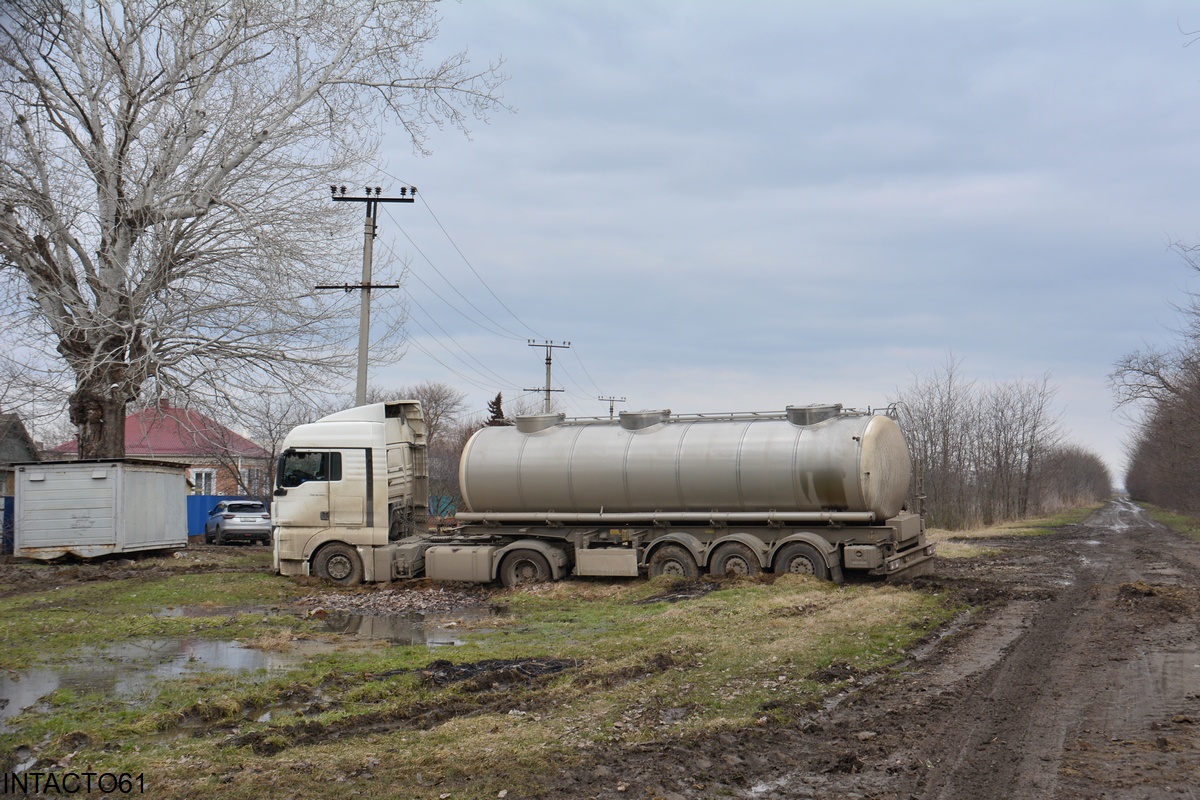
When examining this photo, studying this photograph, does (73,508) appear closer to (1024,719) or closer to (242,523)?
(242,523)

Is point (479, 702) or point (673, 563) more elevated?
point (673, 563)

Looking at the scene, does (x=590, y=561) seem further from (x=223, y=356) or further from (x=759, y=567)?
(x=223, y=356)

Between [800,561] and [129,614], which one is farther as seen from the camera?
[800,561]

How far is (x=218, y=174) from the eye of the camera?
70.1 ft

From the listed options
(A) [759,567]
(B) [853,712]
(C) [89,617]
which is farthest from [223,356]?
(B) [853,712]

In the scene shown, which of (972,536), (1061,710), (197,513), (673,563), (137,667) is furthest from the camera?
(197,513)

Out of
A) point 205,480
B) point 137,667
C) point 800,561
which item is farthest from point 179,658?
point 205,480

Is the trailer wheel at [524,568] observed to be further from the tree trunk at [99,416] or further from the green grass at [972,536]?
the green grass at [972,536]

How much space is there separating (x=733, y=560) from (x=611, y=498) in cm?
Answer: 251

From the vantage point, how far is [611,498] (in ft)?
57.8

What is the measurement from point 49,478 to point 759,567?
1684 centimetres

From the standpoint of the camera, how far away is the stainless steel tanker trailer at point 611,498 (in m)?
16.4

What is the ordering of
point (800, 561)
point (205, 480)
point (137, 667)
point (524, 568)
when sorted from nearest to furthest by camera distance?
point (137, 667) → point (800, 561) → point (524, 568) → point (205, 480)

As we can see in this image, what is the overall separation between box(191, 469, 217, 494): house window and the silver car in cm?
2373
